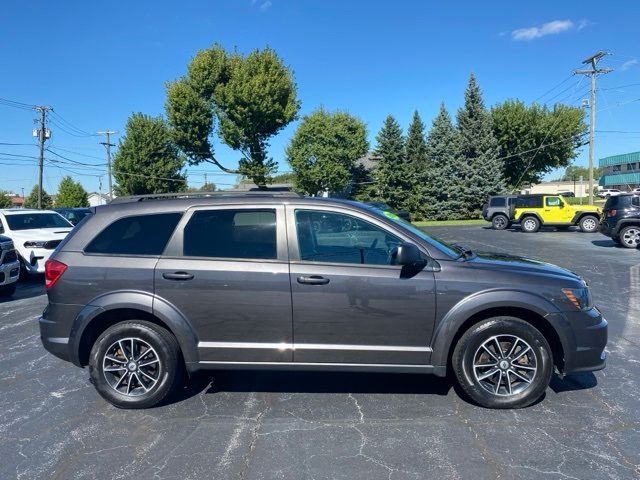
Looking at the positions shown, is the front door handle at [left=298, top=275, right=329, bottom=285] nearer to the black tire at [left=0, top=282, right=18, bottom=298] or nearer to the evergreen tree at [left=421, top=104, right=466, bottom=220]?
the black tire at [left=0, top=282, right=18, bottom=298]

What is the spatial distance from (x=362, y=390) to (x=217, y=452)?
5.04ft

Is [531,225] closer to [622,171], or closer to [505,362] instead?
[505,362]

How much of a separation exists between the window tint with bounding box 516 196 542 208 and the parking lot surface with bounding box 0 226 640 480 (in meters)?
20.8

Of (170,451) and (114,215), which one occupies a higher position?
(114,215)

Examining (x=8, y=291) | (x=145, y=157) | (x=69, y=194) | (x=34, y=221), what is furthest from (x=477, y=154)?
(x=69, y=194)

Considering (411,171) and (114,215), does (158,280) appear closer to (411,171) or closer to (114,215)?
(114,215)

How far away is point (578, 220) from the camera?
23.4m

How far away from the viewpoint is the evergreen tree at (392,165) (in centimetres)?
3809

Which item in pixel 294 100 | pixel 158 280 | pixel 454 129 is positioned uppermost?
pixel 294 100

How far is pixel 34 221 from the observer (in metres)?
12.2

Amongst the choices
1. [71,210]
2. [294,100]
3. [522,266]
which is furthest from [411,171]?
[522,266]

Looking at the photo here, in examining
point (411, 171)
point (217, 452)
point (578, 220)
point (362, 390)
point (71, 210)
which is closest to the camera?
point (217, 452)

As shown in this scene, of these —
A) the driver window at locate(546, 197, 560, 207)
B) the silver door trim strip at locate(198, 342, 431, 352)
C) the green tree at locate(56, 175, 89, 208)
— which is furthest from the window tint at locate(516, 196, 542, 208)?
the green tree at locate(56, 175, 89, 208)

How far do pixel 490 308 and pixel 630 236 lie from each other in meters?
14.6
